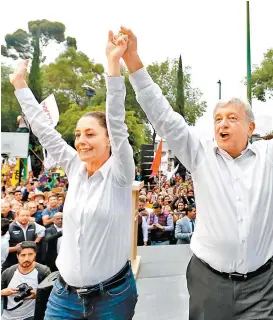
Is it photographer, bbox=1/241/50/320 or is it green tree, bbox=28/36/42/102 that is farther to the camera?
green tree, bbox=28/36/42/102

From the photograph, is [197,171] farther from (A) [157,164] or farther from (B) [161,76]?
(B) [161,76]

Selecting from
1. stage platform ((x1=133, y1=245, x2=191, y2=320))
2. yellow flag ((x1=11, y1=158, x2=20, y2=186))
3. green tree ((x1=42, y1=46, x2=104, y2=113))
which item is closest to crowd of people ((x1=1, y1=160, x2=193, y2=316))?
stage platform ((x1=133, y1=245, x2=191, y2=320))

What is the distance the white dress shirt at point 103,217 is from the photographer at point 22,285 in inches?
57.7

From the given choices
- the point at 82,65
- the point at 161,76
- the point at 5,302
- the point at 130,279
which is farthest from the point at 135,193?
the point at 161,76

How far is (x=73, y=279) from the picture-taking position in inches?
55.7

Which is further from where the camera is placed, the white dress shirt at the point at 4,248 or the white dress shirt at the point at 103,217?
the white dress shirt at the point at 4,248

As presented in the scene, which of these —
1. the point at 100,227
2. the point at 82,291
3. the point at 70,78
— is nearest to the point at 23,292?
the point at 82,291

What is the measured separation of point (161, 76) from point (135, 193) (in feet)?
69.4

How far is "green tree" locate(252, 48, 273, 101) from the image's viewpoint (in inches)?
711

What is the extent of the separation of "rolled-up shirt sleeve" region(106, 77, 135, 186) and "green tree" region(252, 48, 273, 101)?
1805cm

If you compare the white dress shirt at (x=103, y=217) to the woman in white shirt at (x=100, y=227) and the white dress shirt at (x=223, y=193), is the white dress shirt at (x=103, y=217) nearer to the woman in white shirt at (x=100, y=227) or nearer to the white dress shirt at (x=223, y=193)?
the woman in white shirt at (x=100, y=227)

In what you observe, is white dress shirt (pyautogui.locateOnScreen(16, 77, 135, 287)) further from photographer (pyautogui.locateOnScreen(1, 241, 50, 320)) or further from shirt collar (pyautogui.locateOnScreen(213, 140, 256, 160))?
photographer (pyautogui.locateOnScreen(1, 241, 50, 320))

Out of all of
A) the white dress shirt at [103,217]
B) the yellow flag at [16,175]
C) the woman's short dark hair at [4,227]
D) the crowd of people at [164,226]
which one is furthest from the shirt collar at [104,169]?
the yellow flag at [16,175]

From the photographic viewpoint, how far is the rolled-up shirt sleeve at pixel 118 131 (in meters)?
1.32
